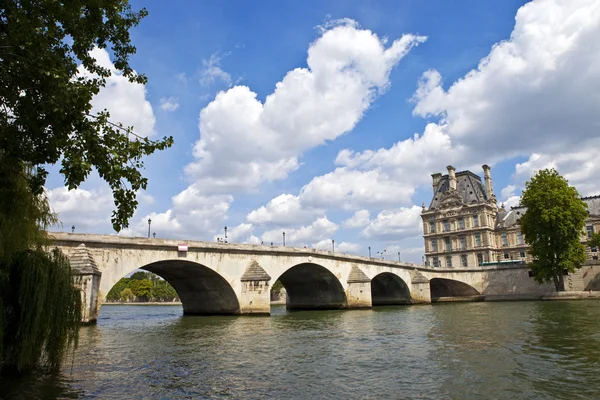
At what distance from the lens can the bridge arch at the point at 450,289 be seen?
70000 mm

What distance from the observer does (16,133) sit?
8.33m

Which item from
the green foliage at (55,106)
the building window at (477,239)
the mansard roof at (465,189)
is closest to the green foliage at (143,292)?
the mansard roof at (465,189)

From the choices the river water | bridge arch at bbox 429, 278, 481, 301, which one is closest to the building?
bridge arch at bbox 429, 278, 481, 301

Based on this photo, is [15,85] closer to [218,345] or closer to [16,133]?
[16,133]

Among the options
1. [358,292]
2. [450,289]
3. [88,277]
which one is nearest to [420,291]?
[358,292]

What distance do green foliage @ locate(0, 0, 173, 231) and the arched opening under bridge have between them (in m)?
25.5

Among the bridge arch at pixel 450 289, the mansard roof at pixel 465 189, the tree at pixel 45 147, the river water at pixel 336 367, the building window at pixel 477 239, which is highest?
the mansard roof at pixel 465 189

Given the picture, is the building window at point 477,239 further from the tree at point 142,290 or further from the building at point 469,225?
the tree at point 142,290

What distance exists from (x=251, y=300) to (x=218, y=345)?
17.6m

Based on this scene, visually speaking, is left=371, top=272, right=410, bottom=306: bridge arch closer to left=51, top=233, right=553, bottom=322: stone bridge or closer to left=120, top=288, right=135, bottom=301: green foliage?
left=51, top=233, right=553, bottom=322: stone bridge

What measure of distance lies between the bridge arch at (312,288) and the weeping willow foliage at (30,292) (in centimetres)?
3382

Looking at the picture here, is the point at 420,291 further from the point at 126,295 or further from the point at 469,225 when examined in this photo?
the point at 126,295

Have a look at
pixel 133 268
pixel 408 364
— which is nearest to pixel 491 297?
pixel 133 268

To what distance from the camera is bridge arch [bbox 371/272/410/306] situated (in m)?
60.4
